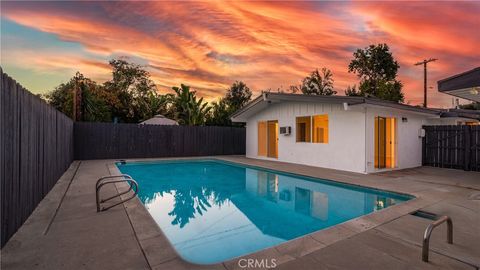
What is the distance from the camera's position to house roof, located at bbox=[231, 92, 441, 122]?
8539 mm

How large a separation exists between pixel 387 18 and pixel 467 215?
26.0 feet

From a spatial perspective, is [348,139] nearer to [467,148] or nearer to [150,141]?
[467,148]

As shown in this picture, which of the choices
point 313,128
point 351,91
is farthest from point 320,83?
point 313,128

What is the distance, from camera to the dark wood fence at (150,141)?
43.6 ft

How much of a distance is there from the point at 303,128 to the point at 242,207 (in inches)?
266

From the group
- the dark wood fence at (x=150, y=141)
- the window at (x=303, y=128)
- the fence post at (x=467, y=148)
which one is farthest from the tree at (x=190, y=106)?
the fence post at (x=467, y=148)

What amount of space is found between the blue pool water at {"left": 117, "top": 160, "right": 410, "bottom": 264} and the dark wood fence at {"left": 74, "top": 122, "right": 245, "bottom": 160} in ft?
15.7

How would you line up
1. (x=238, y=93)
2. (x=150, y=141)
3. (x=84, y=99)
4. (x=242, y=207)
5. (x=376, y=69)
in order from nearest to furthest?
1. (x=242, y=207)
2. (x=150, y=141)
3. (x=84, y=99)
4. (x=376, y=69)
5. (x=238, y=93)

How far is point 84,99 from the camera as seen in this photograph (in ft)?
64.8

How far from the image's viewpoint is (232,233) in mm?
4230

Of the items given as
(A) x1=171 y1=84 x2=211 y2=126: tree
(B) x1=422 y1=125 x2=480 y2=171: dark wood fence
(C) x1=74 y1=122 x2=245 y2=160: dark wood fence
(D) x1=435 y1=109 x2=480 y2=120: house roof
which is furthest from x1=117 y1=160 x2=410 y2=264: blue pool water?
(A) x1=171 y1=84 x2=211 y2=126: tree

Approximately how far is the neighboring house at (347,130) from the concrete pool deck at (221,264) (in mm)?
4402

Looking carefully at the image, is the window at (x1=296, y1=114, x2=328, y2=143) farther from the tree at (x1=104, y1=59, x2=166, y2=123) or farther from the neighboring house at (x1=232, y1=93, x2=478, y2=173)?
the tree at (x1=104, y1=59, x2=166, y2=123)

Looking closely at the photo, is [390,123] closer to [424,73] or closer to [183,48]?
[183,48]
